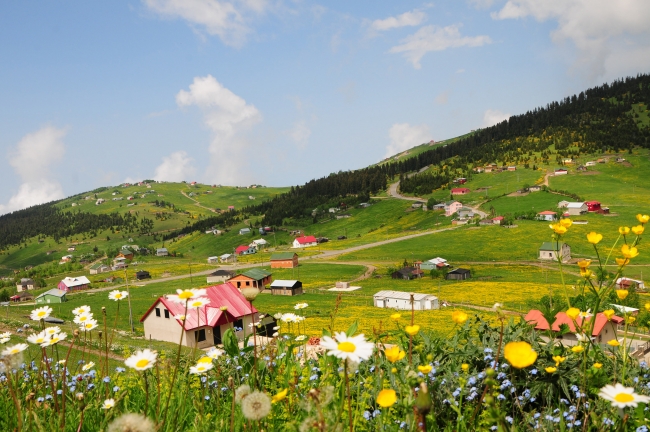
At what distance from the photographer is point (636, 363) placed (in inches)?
201

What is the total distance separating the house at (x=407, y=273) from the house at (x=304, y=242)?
63153 mm

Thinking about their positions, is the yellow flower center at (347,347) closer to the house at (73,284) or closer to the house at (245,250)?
the house at (73,284)

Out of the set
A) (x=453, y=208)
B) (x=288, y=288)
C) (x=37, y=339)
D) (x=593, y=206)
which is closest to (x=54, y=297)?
(x=288, y=288)

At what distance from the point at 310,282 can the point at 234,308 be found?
173ft

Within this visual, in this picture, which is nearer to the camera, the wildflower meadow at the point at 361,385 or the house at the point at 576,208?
the wildflower meadow at the point at 361,385

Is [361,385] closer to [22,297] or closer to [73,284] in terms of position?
[73,284]

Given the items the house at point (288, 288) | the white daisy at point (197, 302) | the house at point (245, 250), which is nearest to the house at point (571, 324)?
the white daisy at point (197, 302)

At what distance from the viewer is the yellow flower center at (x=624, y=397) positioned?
1937 millimetres

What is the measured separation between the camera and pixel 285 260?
111750 millimetres

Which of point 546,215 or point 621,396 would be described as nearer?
point 621,396

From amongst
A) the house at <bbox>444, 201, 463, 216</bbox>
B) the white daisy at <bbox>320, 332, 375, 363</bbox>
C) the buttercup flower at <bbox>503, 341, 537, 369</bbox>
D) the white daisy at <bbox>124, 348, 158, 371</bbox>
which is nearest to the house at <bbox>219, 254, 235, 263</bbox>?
the house at <bbox>444, 201, 463, 216</bbox>

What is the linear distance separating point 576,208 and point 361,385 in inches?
5357

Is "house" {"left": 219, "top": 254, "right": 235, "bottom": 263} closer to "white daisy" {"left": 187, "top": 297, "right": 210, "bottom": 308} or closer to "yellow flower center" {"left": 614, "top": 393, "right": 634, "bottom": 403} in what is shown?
"white daisy" {"left": 187, "top": 297, "right": 210, "bottom": 308}

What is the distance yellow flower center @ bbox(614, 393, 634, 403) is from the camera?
1.94 m
